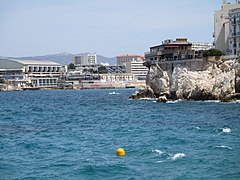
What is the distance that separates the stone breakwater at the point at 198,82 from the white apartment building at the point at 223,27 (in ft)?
53.7

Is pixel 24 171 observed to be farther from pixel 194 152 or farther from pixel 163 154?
pixel 194 152

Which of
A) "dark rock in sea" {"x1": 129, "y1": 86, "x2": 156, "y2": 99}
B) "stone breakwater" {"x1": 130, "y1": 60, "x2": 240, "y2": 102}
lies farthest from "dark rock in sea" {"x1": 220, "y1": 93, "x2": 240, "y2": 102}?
"dark rock in sea" {"x1": 129, "y1": 86, "x2": 156, "y2": 99}

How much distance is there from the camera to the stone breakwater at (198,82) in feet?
214

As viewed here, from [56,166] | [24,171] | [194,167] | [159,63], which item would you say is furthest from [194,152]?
[159,63]

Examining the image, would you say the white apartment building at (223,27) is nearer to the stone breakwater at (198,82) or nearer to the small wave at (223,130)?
the stone breakwater at (198,82)

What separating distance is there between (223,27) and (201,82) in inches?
1073

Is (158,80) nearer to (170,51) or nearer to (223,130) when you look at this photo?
(170,51)

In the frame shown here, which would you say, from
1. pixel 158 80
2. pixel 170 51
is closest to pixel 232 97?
pixel 158 80

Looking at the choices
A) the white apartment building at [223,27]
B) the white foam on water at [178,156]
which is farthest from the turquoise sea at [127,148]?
the white apartment building at [223,27]

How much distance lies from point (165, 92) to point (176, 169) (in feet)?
187

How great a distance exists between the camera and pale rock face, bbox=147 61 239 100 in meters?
65.2

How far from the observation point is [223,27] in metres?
92.8

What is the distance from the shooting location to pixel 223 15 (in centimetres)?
9544

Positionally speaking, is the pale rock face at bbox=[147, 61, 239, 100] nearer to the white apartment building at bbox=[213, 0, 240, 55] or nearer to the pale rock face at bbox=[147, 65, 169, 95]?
the pale rock face at bbox=[147, 65, 169, 95]
